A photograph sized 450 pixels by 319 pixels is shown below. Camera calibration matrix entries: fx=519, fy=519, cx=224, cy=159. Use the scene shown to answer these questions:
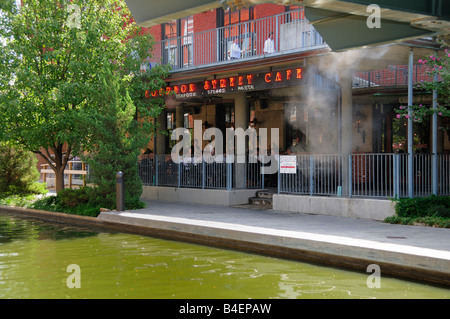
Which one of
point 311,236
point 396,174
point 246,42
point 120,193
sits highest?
point 246,42

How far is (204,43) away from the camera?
19.6 m

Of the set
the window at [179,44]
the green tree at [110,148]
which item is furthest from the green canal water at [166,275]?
the window at [179,44]

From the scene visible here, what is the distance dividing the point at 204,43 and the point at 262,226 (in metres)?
10.2

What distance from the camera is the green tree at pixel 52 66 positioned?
51.6ft

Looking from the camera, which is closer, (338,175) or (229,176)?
(338,175)

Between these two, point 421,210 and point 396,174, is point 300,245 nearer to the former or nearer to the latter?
point 421,210

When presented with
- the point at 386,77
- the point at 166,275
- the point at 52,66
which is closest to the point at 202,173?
the point at 52,66

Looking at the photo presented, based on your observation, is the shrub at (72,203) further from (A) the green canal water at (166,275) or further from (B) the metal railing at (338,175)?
(B) the metal railing at (338,175)

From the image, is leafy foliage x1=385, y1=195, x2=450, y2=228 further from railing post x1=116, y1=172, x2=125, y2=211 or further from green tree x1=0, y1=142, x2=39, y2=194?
green tree x1=0, y1=142, x2=39, y2=194

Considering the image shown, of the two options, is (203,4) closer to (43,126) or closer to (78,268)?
(78,268)

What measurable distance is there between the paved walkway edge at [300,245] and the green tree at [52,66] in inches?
155

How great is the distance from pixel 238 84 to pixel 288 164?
331cm

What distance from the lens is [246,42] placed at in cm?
1739

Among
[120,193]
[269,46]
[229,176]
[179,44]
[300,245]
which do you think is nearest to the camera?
[300,245]
